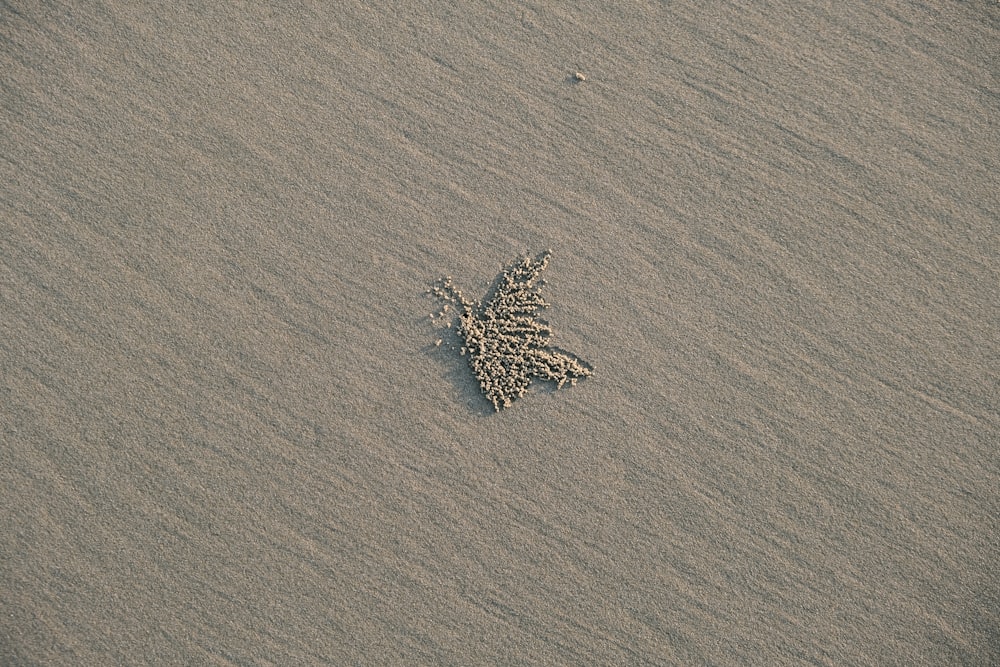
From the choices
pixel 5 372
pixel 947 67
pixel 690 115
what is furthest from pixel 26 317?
pixel 947 67

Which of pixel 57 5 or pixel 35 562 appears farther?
pixel 57 5

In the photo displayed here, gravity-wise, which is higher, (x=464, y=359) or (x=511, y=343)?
(x=511, y=343)

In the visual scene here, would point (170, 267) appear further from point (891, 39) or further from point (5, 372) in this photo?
point (891, 39)

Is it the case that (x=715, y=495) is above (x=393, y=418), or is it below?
above
